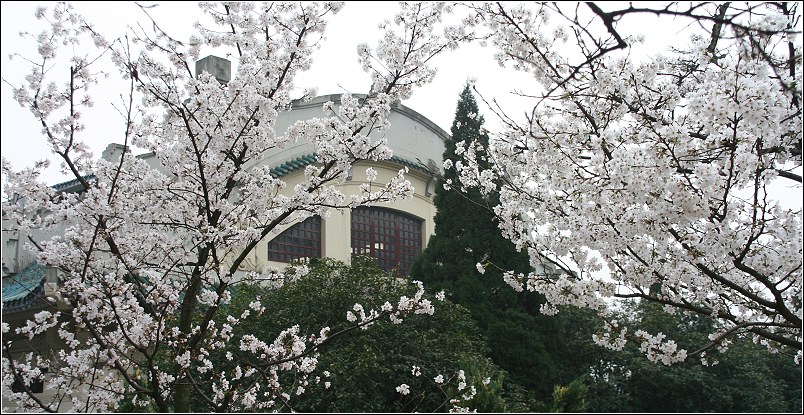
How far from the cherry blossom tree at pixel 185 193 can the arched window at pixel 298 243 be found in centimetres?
704

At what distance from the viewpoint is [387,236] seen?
14.4 metres

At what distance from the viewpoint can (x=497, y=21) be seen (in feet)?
17.7

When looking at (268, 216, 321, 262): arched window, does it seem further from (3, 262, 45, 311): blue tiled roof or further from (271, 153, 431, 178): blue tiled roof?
(3, 262, 45, 311): blue tiled roof

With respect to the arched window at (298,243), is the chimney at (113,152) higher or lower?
higher

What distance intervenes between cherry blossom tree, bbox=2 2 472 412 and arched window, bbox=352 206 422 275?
313 inches

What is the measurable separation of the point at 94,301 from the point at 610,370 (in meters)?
10.8

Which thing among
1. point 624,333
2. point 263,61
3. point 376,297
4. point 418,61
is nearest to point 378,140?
point 418,61

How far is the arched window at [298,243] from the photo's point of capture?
13.0 meters

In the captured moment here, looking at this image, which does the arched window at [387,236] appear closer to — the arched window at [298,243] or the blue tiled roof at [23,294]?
the arched window at [298,243]

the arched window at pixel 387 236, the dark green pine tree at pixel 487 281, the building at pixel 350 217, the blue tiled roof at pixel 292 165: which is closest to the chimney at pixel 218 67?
the building at pixel 350 217

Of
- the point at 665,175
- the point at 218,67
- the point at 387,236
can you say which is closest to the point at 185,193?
the point at 665,175

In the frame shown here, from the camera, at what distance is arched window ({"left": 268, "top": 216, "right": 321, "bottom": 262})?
42.5ft

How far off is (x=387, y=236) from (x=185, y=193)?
29.6 feet

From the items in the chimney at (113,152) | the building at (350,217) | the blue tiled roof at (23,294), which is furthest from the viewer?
the building at (350,217)
